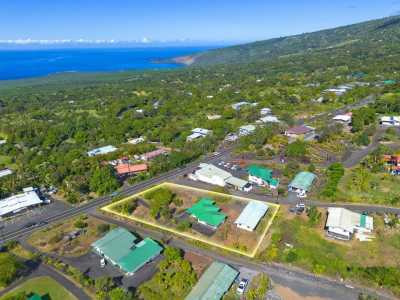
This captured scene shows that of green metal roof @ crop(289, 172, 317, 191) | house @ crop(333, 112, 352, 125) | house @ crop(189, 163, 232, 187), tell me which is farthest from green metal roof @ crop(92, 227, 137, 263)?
house @ crop(333, 112, 352, 125)

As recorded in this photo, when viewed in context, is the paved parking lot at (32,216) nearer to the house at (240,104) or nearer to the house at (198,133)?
the house at (198,133)

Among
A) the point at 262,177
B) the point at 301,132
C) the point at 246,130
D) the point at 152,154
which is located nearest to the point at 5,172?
the point at 152,154

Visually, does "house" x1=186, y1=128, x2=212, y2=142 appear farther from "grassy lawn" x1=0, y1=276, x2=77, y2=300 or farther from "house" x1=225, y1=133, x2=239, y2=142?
"grassy lawn" x1=0, y1=276, x2=77, y2=300

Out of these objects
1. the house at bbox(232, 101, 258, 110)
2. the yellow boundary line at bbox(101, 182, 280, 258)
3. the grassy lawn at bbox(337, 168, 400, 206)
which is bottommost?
the yellow boundary line at bbox(101, 182, 280, 258)

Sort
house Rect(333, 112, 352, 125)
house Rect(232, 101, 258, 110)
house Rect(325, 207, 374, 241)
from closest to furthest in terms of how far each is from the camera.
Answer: house Rect(325, 207, 374, 241) → house Rect(333, 112, 352, 125) → house Rect(232, 101, 258, 110)

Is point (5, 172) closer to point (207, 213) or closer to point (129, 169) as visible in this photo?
point (129, 169)

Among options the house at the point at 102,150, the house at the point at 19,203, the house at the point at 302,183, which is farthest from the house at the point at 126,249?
the house at the point at 102,150

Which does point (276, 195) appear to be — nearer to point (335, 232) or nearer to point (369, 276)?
point (335, 232)

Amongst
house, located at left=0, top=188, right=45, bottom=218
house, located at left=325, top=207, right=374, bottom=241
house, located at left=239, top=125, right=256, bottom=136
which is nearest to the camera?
house, located at left=325, top=207, right=374, bottom=241
